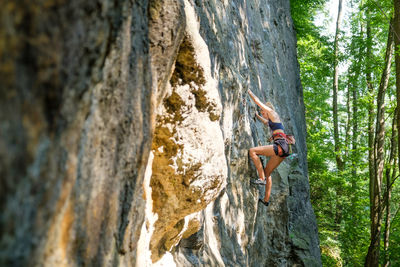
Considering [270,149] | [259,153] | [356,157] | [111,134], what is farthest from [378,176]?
[111,134]

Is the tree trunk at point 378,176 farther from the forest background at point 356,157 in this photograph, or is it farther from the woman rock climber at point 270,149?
the woman rock climber at point 270,149

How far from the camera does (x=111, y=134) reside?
1.92 meters

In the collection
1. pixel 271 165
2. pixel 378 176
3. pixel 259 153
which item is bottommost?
pixel 378 176

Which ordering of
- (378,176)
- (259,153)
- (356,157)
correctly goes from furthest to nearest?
(356,157), (378,176), (259,153)

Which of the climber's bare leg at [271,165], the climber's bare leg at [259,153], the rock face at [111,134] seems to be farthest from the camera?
the climber's bare leg at [271,165]

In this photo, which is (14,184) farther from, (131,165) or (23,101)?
(131,165)

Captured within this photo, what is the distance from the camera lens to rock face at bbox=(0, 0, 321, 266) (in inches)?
45.9

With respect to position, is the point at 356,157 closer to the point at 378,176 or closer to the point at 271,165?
the point at 378,176

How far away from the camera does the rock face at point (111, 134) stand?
1.17 meters

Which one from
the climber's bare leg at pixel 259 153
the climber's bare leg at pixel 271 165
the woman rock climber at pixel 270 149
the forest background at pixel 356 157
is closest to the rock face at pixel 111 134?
the climber's bare leg at pixel 259 153

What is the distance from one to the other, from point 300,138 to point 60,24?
12.1 metres

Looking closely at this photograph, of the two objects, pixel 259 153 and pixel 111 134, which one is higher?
pixel 259 153

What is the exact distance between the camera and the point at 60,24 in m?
1.32

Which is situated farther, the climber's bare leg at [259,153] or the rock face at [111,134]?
the climber's bare leg at [259,153]
